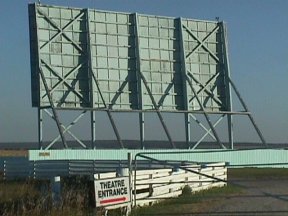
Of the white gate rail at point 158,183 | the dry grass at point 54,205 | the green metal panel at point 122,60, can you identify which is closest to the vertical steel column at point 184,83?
the green metal panel at point 122,60

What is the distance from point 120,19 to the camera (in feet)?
146

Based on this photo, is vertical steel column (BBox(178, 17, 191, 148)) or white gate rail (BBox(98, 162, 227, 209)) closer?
white gate rail (BBox(98, 162, 227, 209))

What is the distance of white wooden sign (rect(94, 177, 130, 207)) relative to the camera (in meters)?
15.9

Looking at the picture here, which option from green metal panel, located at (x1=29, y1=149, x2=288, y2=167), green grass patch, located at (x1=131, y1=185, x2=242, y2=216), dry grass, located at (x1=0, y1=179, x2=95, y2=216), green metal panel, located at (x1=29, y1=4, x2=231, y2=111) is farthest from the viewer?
green metal panel, located at (x1=29, y1=4, x2=231, y2=111)

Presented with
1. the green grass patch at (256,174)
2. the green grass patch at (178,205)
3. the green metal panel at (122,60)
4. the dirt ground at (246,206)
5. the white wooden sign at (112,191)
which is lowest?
the green grass patch at (256,174)

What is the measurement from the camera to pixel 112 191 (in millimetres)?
16359

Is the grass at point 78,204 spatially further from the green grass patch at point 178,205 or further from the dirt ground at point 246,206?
the dirt ground at point 246,206

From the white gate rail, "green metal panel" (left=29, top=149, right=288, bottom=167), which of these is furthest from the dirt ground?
"green metal panel" (left=29, top=149, right=288, bottom=167)

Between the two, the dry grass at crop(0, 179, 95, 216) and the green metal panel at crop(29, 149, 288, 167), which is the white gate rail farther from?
the green metal panel at crop(29, 149, 288, 167)

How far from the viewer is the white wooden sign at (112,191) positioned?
15852 mm

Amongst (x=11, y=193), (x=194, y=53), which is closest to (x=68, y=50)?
(x=194, y=53)

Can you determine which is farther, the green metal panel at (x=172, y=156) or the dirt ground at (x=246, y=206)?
the green metal panel at (x=172, y=156)

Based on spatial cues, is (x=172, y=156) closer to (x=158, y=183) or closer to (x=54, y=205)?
(x=158, y=183)

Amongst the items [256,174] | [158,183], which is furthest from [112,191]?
[256,174]
